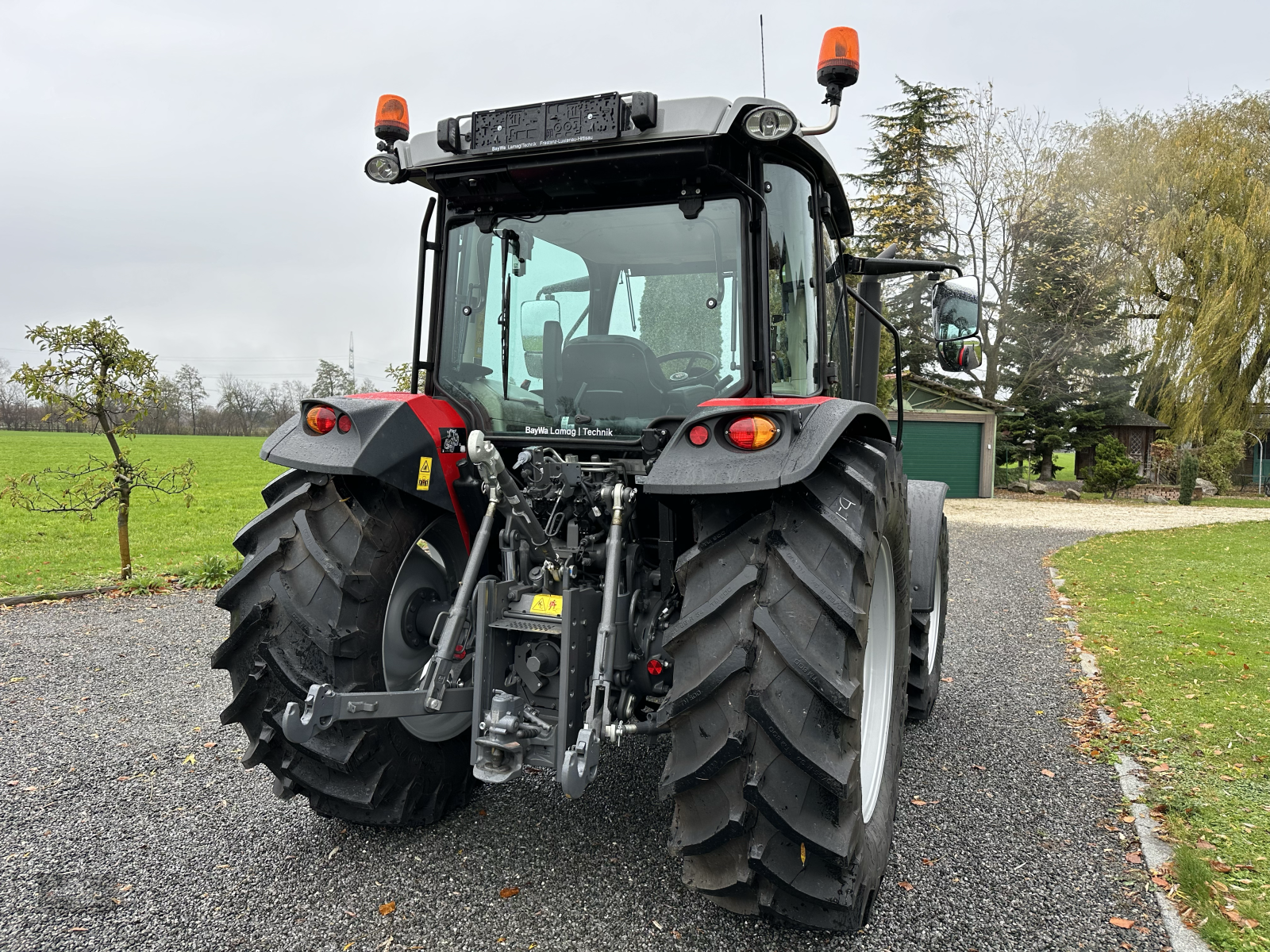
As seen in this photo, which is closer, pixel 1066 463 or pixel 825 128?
pixel 825 128

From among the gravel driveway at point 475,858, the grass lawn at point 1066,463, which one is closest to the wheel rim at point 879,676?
the gravel driveway at point 475,858

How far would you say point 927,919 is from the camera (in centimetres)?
261

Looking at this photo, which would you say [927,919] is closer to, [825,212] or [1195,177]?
[825,212]

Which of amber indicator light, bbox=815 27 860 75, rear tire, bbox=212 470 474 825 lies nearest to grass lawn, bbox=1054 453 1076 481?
amber indicator light, bbox=815 27 860 75

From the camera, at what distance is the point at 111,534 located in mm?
12664

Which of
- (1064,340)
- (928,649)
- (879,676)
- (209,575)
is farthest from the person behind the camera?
(1064,340)

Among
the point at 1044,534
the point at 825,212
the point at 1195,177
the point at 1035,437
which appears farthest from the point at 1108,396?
the point at 825,212

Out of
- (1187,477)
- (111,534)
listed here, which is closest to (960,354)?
(111,534)

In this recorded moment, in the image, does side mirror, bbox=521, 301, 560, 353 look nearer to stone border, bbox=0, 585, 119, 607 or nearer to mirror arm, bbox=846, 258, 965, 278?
mirror arm, bbox=846, 258, 965, 278

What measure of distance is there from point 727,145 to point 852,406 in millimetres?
922

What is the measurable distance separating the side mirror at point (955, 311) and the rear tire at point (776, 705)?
1.60m

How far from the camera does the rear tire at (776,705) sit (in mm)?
2104

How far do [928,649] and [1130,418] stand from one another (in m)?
30.0

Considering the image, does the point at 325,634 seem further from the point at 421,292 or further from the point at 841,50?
the point at 841,50
